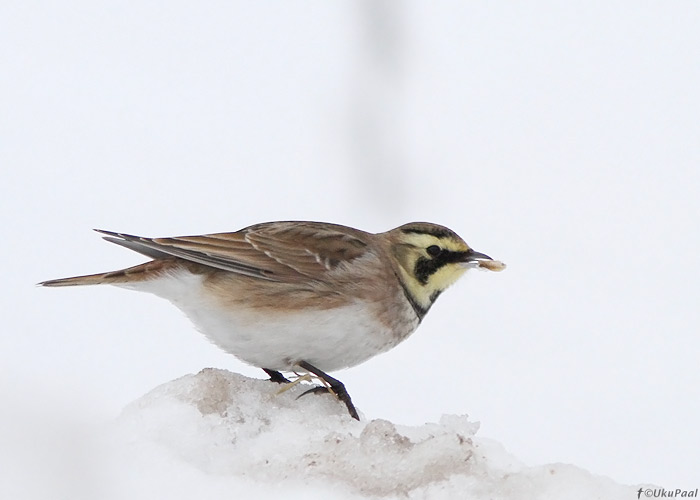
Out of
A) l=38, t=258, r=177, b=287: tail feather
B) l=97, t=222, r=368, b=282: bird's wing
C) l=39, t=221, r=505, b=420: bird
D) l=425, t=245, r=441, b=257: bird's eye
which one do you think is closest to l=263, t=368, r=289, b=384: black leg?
l=39, t=221, r=505, b=420: bird

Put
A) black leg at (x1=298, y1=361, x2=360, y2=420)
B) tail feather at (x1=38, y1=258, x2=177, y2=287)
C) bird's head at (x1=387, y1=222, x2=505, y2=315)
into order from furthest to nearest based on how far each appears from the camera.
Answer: bird's head at (x1=387, y1=222, x2=505, y2=315), tail feather at (x1=38, y1=258, x2=177, y2=287), black leg at (x1=298, y1=361, x2=360, y2=420)

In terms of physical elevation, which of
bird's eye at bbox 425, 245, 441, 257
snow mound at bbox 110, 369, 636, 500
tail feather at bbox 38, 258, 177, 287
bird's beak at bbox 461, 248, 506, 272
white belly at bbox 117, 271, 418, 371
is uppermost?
bird's eye at bbox 425, 245, 441, 257

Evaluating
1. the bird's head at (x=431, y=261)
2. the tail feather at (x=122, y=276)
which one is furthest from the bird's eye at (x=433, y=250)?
the tail feather at (x=122, y=276)

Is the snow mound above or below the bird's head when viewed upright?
below

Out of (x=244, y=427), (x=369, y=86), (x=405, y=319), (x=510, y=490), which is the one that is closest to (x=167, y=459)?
(x=244, y=427)

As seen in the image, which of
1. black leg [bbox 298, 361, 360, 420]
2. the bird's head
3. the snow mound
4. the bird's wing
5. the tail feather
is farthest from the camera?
the bird's head

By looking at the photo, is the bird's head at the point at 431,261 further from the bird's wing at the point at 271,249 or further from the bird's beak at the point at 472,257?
the bird's wing at the point at 271,249

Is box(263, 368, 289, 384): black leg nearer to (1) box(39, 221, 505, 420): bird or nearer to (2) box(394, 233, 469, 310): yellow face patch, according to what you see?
(1) box(39, 221, 505, 420): bird
